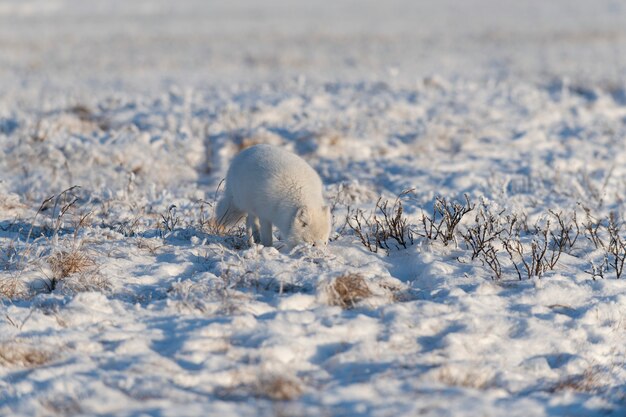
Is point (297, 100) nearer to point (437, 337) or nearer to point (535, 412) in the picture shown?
point (437, 337)

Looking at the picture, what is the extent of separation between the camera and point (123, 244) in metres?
6.04

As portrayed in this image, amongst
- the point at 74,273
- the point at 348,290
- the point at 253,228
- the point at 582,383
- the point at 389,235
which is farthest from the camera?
the point at 253,228

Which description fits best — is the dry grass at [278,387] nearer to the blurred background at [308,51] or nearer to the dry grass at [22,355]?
the dry grass at [22,355]

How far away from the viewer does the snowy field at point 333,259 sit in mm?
4004

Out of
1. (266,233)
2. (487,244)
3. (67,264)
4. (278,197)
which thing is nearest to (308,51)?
(266,233)

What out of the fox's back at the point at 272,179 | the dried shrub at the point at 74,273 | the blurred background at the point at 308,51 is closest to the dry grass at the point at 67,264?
the dried shrub at the point at 74,273

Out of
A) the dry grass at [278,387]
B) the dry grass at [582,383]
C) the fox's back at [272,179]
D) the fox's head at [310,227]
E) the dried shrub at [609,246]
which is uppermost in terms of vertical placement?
the fox's back at [272,179]

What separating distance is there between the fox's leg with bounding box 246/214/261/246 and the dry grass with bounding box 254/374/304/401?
254 centimetres

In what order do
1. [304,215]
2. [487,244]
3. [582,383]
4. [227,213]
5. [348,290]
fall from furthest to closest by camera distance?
[227,213], [487,244], [304,215], [348,290], [582,383]

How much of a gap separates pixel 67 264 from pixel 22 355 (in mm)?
1259

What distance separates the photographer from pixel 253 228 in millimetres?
6492

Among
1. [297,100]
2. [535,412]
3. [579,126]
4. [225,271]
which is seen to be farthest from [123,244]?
[579,126]

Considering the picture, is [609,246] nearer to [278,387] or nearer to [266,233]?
[266,233]

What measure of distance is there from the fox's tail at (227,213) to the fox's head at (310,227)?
89cm
